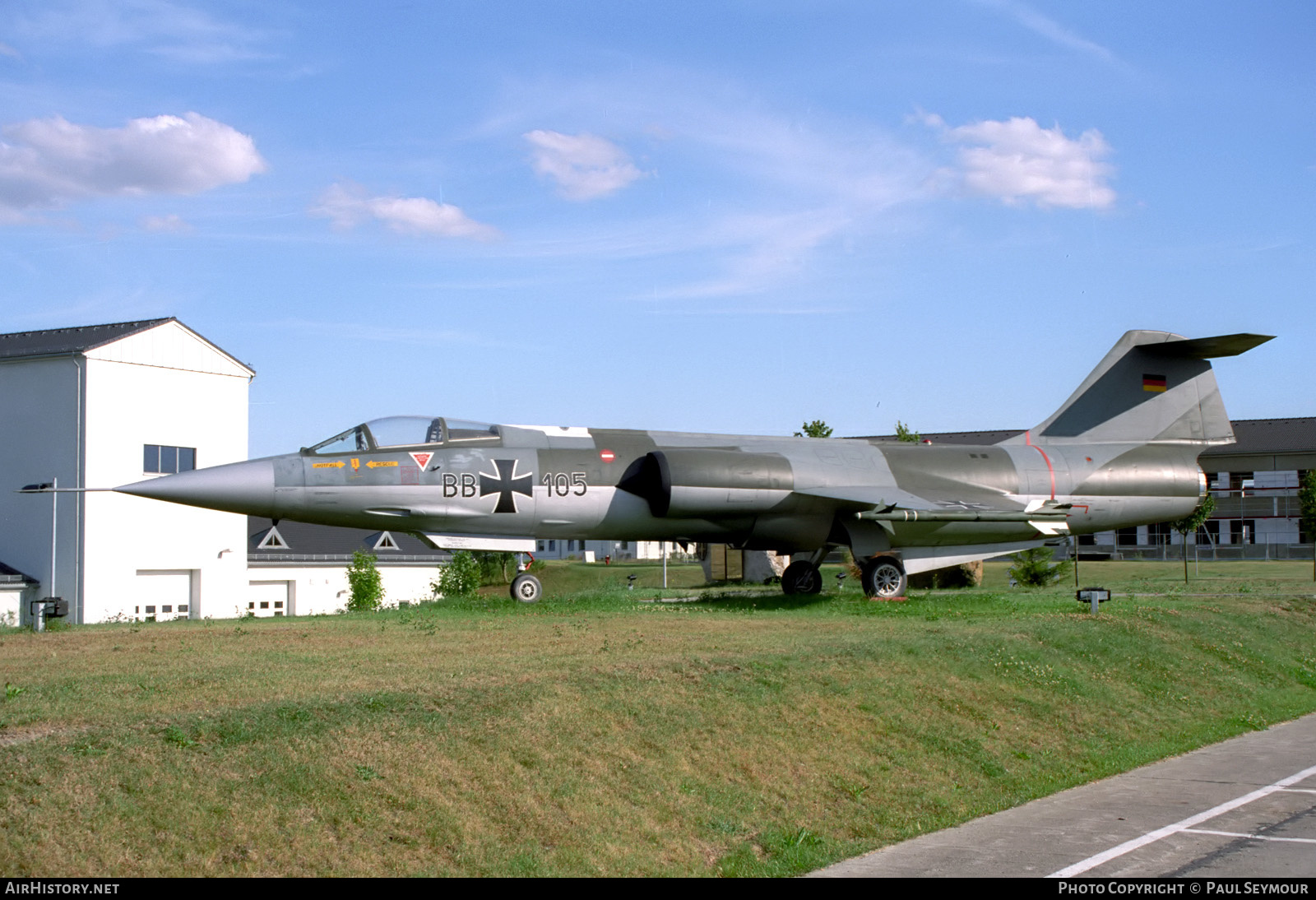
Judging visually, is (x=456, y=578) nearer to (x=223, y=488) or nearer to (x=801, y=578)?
(x=801, y=578)

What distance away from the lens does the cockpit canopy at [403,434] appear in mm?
19859

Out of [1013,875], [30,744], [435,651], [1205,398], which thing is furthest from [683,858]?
[1205,398]

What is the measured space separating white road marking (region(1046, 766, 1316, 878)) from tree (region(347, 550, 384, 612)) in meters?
36.4

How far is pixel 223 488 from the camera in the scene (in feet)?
61.1

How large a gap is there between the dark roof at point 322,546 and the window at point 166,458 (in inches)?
359

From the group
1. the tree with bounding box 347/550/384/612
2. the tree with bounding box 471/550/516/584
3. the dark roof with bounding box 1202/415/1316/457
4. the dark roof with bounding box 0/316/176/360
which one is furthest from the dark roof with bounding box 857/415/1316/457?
the dark roof with bounding box 0/316/176/360

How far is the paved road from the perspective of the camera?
846 centimetres

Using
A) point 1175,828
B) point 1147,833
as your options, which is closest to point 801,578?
point 1175,828

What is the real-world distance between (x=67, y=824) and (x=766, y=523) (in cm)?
1617

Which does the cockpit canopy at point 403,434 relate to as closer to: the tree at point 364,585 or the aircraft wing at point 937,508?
the aircraft wing at point 937,508

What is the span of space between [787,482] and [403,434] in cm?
719

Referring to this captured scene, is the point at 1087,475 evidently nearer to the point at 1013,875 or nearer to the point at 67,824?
the point at 1013,875

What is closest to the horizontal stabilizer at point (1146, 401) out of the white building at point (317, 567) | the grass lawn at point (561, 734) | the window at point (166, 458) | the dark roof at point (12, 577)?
the grass lawn at point (561, 734)

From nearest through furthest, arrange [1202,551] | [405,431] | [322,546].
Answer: [405,431], [322,546], [1202,551]
